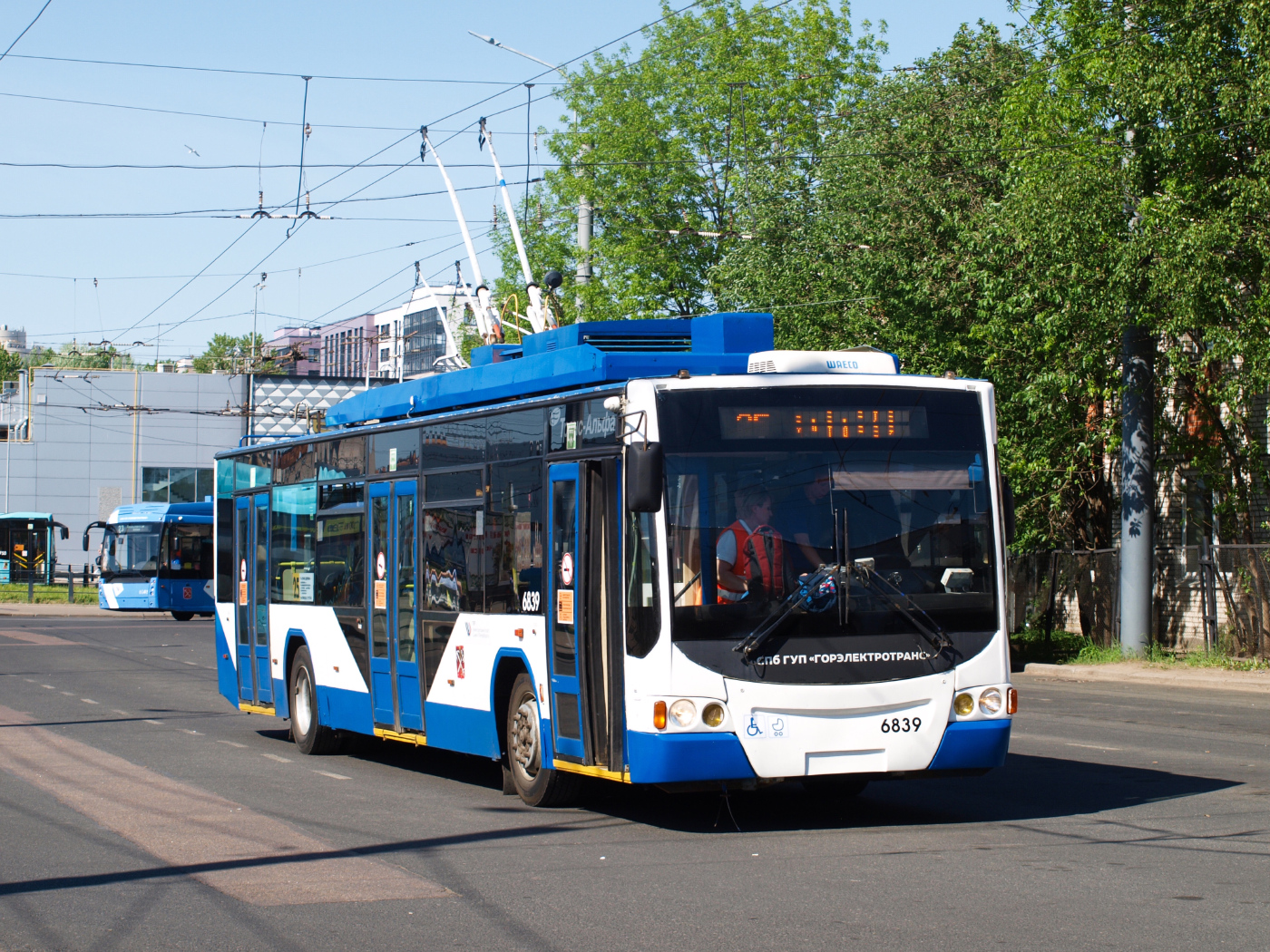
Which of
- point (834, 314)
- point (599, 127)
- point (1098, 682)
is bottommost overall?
point (1098, 682)

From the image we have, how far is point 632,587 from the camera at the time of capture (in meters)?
9.12

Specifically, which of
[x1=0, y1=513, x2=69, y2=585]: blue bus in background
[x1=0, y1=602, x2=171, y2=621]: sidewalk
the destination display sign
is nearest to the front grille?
the destination display sign

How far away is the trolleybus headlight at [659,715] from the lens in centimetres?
882

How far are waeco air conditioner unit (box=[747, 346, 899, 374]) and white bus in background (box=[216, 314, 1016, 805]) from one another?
0.02 m

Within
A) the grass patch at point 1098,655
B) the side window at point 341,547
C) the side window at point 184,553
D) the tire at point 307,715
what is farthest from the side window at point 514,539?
the side window at point 184,553

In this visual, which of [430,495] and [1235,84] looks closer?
[430,495]

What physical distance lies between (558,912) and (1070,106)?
1720 cm

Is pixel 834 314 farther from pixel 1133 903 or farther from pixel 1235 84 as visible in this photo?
pixel 1133 903

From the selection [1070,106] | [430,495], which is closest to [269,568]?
[430,495]

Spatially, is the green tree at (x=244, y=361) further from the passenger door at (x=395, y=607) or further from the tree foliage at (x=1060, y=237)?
the passenger door at (x=395, y=607)

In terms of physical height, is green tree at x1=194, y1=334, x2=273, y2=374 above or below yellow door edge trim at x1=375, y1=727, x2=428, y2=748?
above

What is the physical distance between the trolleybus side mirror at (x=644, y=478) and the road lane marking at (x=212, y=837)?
2.31 metres

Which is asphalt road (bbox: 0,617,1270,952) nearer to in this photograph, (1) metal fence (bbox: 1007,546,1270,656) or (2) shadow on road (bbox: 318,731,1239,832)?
(2) shadow on road (bbox: 318,731,1239,832)

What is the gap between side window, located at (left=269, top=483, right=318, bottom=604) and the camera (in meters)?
14.1
